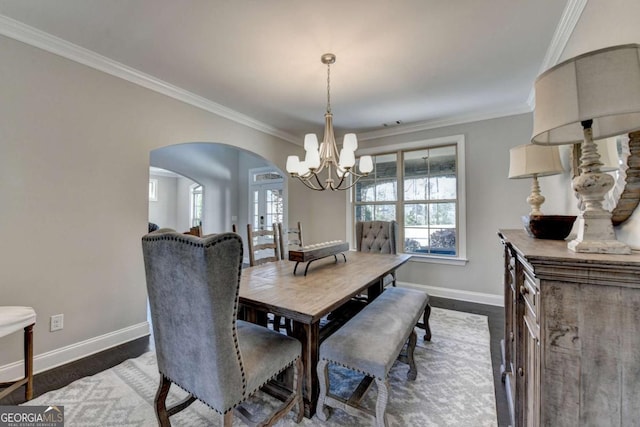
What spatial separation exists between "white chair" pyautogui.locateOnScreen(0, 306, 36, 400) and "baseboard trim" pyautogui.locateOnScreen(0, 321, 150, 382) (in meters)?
0.37

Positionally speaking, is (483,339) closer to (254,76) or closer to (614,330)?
(614,330)

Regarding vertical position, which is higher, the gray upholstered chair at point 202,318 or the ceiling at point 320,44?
the ceiling at point 320,44

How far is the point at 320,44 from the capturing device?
2.17 meters

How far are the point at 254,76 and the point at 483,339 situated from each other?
3.47 metres

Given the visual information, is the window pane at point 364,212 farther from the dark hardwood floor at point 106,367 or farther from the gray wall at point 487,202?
the dark hardwood floor at point 106,367

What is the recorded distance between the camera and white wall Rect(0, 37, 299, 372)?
1971mm

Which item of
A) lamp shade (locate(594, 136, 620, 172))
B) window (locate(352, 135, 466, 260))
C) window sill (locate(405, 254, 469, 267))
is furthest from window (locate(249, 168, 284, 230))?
lamp shade (locate(594, 136, 620, 172))

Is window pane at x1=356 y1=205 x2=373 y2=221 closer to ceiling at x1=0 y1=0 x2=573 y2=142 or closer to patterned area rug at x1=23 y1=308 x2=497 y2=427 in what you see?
ceiling at x1=0 y1=0 x2=573 y2=142

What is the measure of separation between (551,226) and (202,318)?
1.72 meters

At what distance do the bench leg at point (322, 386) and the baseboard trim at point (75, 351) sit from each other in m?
2.12

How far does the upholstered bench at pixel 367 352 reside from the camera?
1.36 metres

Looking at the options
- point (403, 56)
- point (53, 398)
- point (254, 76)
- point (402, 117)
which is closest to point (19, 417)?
point (53, 398)

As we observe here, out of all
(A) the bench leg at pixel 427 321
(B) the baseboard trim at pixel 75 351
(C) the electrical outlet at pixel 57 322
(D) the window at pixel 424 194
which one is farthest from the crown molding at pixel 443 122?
(C) the electrical outlet at pixel 57 322

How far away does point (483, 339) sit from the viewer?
2.57 m
